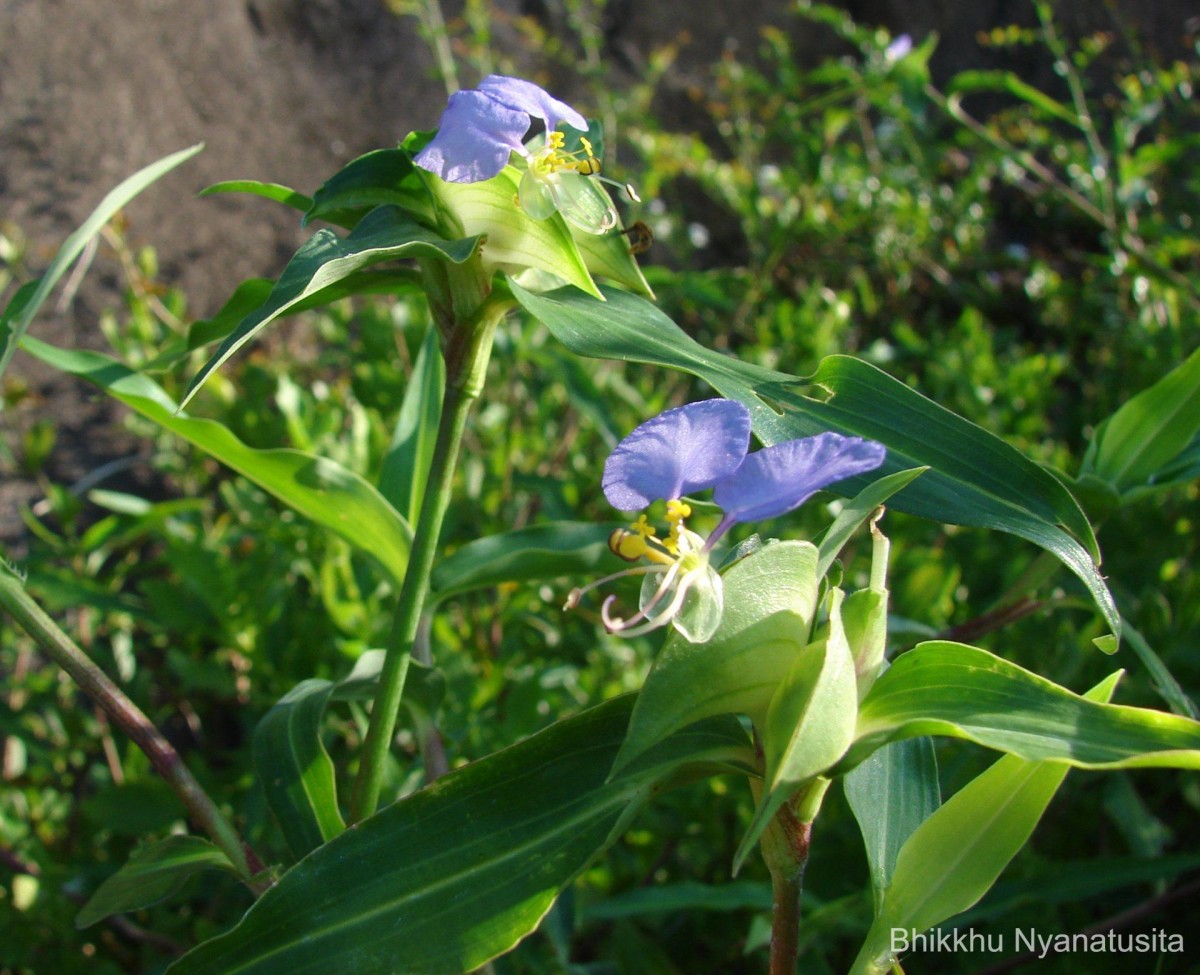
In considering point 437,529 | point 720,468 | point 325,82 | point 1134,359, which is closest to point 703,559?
point 720,468

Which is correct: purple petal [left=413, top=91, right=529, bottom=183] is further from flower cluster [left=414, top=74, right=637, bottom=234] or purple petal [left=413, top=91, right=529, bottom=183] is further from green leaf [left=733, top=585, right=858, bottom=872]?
green leaf [left=733, top=585, right=858, bottom=872]

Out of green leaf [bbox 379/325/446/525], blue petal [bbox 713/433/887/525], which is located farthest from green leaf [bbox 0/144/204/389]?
blue petal [bbox 713/433/887/525]

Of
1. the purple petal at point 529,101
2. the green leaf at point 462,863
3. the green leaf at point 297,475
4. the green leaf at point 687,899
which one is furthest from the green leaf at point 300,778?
the green leaf at point 687,899

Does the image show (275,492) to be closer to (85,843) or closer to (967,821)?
(967,821)

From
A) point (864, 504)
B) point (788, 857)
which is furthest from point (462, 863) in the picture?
point (864, 504)

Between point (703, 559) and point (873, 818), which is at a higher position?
point (703, 559)

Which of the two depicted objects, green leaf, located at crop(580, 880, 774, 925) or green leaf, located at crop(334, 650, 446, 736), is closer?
green leaf, located at crop(334, 650, 446, 736)

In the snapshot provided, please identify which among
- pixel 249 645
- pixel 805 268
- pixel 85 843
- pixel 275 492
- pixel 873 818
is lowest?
pixel 805 268
